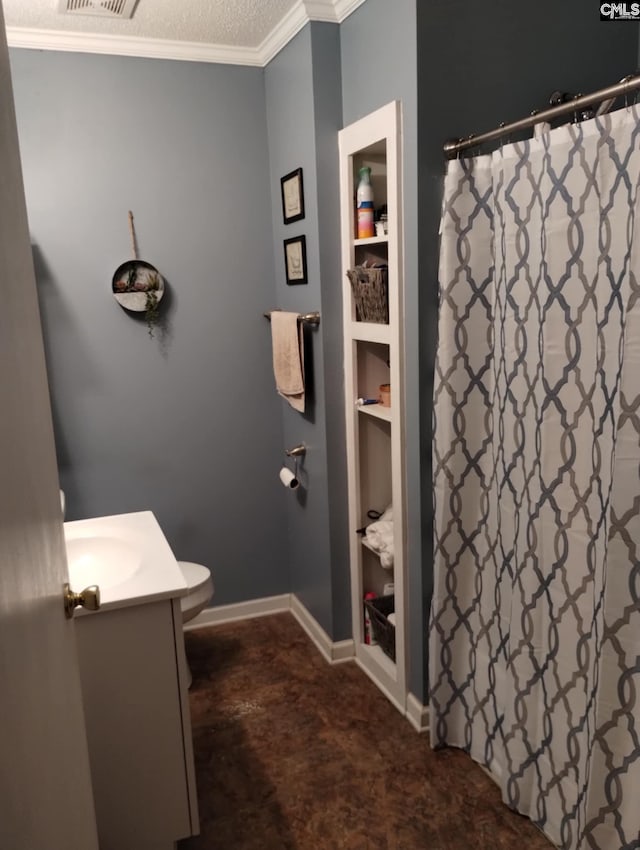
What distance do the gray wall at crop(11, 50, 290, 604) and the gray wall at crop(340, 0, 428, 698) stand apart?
2.26 ft

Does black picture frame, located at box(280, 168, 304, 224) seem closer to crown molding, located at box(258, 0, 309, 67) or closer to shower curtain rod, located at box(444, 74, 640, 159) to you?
crown molding, located at box(258, 0, 309, 67)

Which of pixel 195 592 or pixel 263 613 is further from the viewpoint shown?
pixel 263 613

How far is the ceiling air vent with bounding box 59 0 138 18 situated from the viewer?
221cm

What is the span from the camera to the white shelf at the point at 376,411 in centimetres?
230

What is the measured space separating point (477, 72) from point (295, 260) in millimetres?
964

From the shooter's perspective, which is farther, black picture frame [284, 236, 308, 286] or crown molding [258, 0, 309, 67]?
black picture frame [284, 236, 308, 286]

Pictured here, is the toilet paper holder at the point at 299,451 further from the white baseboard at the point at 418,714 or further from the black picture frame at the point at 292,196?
the white baseboard at the point at 418,714

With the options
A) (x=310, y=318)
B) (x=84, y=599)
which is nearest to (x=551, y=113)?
(x=310, y=318)

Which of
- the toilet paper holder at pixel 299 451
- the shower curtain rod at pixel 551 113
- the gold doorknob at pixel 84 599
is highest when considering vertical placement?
the shower curtain rod at pixel 551 113

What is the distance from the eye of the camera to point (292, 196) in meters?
2.59

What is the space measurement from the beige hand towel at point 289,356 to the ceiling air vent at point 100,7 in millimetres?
1167

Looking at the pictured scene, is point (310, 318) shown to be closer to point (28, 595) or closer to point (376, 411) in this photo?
point (376, 411)

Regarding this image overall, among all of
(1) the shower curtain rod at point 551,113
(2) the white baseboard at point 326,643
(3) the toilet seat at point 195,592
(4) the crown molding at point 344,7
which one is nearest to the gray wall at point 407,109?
(4) the crown molding at point 344,7

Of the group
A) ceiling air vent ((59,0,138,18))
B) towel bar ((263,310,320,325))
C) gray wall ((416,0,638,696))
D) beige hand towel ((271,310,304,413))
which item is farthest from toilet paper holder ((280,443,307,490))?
ceiling air vent ((59,0,138,18))
